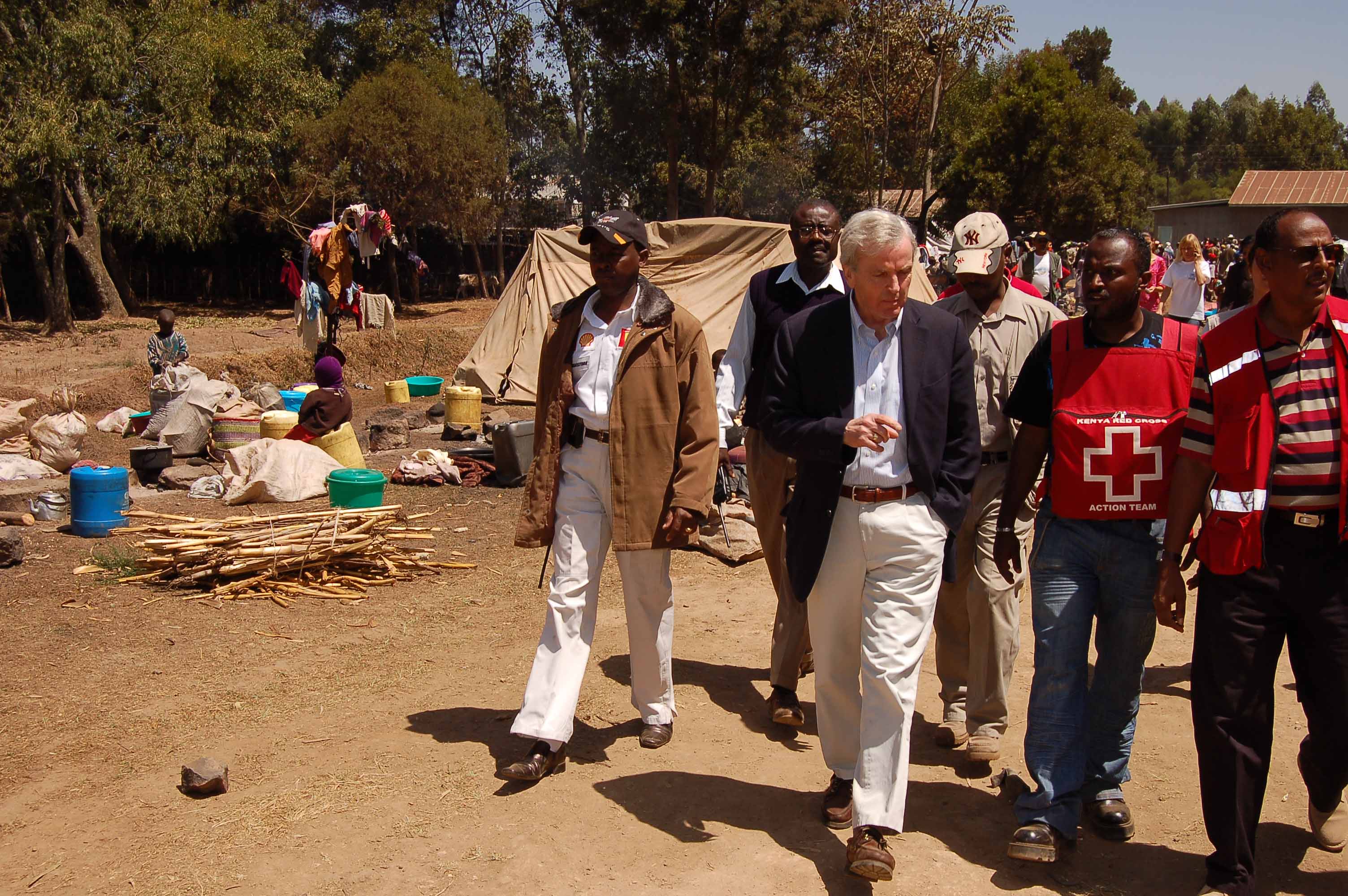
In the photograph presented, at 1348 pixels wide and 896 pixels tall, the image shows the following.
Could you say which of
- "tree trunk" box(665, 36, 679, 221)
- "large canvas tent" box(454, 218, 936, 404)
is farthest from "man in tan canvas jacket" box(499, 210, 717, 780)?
"tree trunk" box(665, 36, 679, 221)

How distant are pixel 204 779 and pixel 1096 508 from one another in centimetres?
305

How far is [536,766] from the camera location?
4000 mm

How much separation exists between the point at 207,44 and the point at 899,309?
24.1 meters

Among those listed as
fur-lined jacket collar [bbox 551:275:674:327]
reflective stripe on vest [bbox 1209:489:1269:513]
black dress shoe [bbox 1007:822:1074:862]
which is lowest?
black dress shoe [bbox 1007:822:1074:862]

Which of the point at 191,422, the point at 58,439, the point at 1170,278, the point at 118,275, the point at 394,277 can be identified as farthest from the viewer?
the point at 394,277

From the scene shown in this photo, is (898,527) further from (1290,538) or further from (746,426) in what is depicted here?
(746,426)

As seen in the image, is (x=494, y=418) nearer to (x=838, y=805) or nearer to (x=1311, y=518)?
(x=838, y=805)

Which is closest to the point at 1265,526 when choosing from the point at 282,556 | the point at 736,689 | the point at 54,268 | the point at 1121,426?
the point at 1121,426

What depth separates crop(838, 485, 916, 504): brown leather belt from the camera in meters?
3.33

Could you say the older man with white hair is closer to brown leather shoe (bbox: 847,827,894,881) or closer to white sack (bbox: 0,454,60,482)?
brown leather shoe (bbox: 847,827,894,881)

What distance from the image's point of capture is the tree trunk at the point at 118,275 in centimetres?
2564

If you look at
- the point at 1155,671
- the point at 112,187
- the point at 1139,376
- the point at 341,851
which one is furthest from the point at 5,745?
the point at 112,187

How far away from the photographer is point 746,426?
4.74 meters

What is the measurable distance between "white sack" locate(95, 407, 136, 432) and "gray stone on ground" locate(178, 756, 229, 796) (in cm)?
1041
